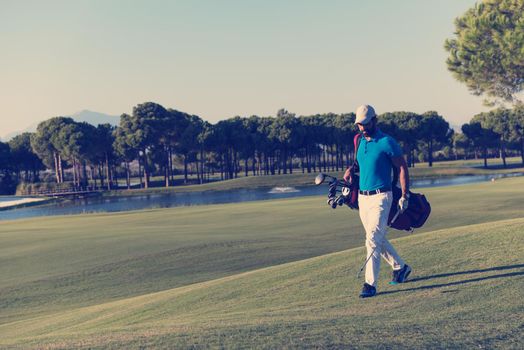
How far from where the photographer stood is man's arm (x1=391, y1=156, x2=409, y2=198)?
8.99 m

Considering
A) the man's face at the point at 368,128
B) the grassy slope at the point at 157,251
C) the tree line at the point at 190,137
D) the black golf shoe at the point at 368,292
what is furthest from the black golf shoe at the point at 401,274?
the tree line at the point at 190,137

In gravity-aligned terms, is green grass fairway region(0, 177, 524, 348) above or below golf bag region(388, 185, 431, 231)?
below

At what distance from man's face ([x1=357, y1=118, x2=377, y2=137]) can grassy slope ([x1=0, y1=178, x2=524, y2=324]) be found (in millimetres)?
8349

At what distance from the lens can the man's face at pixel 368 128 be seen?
925cm

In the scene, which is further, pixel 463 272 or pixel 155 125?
pixel 155 125

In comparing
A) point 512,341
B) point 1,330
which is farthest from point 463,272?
point 1,330

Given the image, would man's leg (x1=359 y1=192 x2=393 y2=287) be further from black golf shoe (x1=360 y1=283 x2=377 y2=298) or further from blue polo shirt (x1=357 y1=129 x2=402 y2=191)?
blue polo shirt (x1=357 y1=129 x2=402 y2=191)

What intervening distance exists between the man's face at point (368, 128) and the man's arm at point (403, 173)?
0.56 metres

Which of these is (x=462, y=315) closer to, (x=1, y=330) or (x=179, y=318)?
(x=179, y=318)

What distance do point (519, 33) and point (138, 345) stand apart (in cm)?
2519

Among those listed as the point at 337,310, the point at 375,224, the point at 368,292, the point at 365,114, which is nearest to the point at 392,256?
the point at 375,224

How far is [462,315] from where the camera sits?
7605 mm

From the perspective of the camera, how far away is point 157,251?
2025cm

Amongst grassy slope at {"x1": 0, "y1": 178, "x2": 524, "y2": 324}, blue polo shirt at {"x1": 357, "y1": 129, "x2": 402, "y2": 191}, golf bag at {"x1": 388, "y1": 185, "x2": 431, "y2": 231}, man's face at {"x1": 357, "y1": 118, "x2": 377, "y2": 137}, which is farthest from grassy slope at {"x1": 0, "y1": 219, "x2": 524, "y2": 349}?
grassy slope at {"x1": 0, "y1": 178, "x2": 524, "y2": 324}
